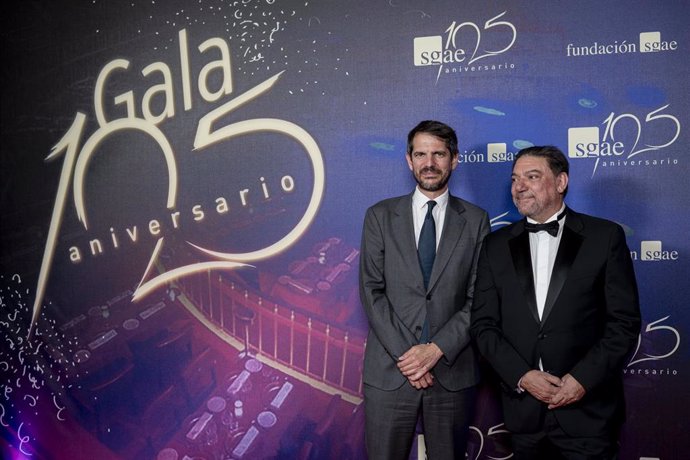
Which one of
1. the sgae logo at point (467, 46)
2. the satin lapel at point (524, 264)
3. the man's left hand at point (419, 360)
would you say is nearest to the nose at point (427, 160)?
the satin lapel at point (524, 264)

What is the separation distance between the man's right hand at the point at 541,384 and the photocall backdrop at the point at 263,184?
38.4 inches

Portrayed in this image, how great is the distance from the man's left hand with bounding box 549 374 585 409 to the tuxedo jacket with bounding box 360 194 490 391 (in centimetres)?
40

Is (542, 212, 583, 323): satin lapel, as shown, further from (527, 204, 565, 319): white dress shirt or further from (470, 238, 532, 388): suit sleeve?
(470, 238, 532, 388): suit sleeve

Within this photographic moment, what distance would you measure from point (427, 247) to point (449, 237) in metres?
0.09

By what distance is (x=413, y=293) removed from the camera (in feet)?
8.30

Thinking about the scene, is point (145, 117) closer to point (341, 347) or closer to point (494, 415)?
point (341, 347)

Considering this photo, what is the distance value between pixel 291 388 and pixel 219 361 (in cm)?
41

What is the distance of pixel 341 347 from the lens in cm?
332

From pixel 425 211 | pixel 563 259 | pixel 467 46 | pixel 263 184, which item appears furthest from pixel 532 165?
pixel 263 184

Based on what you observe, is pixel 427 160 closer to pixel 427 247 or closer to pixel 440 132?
pixel 440 132

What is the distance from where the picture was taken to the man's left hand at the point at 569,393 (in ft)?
7.20

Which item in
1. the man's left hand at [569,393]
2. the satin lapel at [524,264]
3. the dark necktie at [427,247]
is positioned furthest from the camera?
the dark necktie at [427,247]

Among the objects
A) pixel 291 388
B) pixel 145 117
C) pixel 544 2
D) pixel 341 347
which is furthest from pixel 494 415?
pixel 145 117

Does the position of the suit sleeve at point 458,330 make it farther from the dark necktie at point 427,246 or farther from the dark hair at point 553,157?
the dark hair at point 553,157
